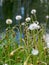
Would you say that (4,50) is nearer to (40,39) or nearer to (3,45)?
(3,45)

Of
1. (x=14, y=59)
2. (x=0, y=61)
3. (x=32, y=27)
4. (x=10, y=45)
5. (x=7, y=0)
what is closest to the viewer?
(x=32, y=27)

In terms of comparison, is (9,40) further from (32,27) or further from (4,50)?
(32,27)

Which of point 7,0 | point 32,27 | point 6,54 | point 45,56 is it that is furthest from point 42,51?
point 7,0

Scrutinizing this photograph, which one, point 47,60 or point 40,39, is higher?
point 40,39

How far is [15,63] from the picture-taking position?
2.80 meters

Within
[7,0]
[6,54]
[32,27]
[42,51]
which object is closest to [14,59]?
[6,54]

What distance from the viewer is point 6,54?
2.97 m

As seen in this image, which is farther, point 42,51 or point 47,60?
point 47,60

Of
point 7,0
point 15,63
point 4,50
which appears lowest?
point 15,63

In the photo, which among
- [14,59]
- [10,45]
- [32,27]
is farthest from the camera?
[10,45]

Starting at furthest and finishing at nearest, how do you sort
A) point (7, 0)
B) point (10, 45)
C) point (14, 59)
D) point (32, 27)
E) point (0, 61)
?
1. point (7, 0)
2. point (10, 45)
3. point (14, 59)
4. point (0, 61)
5. point (32, 27)

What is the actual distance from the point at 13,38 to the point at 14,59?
0.31 m

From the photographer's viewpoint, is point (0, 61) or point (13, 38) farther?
point (13, 38)

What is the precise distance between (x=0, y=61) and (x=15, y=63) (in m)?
0.14
